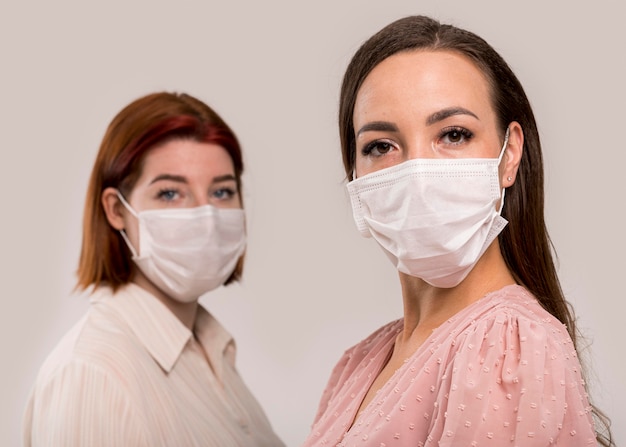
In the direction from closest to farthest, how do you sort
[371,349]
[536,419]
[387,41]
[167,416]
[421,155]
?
1. [536,419]
2. [421,155]
3. [387,41]
4. [371,349]
5. [167,416]

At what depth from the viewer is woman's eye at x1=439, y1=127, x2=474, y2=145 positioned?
2.60 metres

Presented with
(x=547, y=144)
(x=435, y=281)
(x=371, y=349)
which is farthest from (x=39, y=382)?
(x=547, y=144)

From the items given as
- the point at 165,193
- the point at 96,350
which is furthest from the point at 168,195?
the point at 96,350

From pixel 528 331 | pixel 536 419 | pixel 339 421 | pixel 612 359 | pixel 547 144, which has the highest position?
pixel 547 144

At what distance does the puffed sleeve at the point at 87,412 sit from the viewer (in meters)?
3.54

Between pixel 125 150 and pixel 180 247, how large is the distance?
1.59 ft

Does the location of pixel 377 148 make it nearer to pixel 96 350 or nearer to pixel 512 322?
pixel 512 322

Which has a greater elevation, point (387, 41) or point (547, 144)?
point (387, 41)

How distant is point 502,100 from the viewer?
9.04ft

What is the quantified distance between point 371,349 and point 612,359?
1760 millimetres

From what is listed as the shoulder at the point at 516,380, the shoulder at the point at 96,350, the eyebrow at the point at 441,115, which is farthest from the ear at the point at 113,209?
the shoulder at the point at 516,380

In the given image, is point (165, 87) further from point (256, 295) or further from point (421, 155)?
point (421, 155)

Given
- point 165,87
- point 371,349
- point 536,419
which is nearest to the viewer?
point 536,419

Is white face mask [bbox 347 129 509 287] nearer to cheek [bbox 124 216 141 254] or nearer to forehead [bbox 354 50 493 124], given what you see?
forehead [bbox 354 50 493 124]
